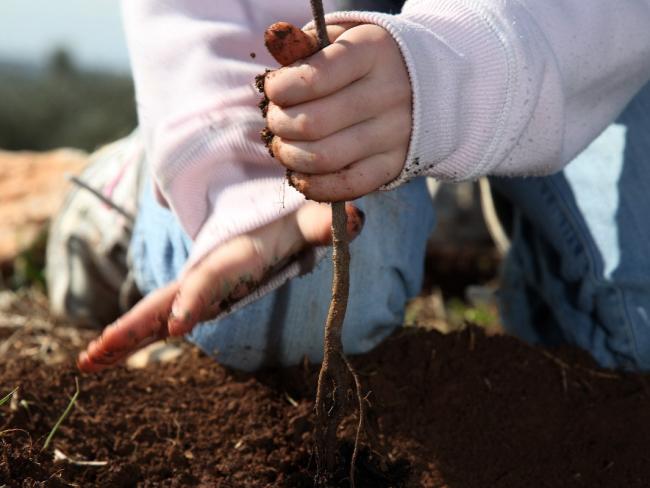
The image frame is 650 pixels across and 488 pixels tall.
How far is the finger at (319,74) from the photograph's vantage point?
107cm

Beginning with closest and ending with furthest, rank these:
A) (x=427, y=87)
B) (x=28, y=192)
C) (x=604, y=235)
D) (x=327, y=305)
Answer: (x=427, y=87), (x=327, y=305), (x=604, y=235), (x=28, y=192)

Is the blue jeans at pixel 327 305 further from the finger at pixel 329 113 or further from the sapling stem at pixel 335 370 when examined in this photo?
the finger at pixel 329 113

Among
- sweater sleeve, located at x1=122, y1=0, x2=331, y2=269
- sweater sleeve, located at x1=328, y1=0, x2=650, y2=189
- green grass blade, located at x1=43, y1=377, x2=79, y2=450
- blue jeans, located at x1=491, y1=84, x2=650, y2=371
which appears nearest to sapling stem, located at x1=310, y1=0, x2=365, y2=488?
sweater sleeve, located at x1=328, y1=0, x2=650, y2=189

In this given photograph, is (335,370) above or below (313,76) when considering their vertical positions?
below

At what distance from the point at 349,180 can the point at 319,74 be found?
0.15 metres

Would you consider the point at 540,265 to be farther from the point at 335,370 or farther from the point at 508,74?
the point at 335,370

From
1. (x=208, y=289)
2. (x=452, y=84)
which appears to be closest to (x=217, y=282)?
(x=208, y=289)

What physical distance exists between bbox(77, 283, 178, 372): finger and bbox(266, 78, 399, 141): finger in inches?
17.2

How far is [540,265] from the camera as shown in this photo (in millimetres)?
2035

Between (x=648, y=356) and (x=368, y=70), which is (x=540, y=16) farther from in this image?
(x=648, y=356)

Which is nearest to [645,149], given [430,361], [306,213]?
[430,361]

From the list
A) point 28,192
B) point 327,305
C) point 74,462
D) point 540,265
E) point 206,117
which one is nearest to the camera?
point 74,462

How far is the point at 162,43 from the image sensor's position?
5.17ft

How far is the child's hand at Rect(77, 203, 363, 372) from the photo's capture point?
1.36 meters
